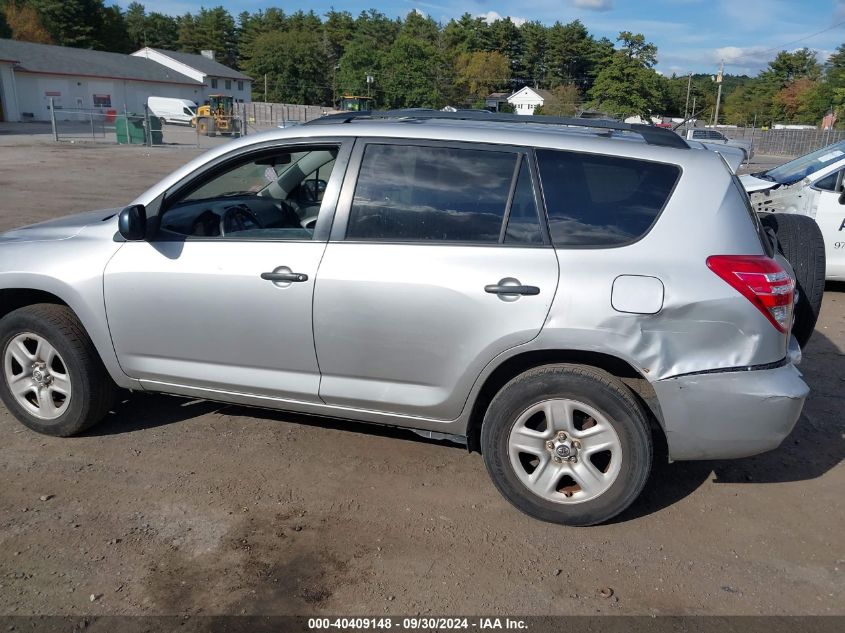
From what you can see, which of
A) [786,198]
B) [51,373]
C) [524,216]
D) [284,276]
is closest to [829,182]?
[786,198]

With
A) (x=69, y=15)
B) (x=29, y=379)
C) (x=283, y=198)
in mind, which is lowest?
(x=29, y=379)

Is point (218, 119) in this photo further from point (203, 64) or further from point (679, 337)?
point (679, 337)

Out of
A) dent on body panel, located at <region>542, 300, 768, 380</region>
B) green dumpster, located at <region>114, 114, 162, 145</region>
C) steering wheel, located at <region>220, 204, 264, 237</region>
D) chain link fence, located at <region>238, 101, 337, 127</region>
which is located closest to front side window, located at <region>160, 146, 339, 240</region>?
steering wheel, located at <region>220, 204, 264, 237</region>

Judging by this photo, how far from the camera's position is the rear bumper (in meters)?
3.09

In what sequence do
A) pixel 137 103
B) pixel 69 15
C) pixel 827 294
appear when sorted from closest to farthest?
pixel 827 294
pixel 137 103
pixel 69 15

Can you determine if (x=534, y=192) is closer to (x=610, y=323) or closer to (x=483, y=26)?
(x=610, y=323)

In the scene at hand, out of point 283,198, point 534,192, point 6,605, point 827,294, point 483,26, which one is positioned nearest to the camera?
point 6,605

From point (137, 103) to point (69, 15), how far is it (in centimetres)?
2576

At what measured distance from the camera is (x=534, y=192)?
332 cm

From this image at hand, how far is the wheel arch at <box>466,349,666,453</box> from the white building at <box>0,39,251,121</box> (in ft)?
176

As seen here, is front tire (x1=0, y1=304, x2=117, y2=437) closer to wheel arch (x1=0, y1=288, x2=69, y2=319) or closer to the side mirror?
wheel arch (x1=0, y1=288, x2=69, y2=319)

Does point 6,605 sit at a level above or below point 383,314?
below

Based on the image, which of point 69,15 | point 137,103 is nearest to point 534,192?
point 137,103

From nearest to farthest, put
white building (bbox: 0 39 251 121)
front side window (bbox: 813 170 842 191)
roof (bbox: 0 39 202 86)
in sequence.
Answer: front side window (bbox: 813 170 842 191) → white building (bbox: 0 39 251 121) → roof (bbox: 0 39 202 86)
